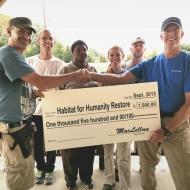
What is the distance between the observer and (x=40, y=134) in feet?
7.29

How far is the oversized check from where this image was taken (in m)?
1.57

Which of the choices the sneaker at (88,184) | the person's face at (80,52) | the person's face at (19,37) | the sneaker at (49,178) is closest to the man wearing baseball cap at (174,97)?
the person's face at (80,52)

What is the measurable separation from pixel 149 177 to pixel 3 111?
5.09 ft

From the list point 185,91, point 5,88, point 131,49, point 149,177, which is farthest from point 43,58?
point 149,177

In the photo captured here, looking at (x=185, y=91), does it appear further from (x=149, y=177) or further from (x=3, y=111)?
(x=3, y=111)

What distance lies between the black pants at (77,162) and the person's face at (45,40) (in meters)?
1.24

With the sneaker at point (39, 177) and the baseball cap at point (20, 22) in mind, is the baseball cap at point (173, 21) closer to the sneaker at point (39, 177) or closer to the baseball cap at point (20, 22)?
Result: the baseball cap at point (20, 22)

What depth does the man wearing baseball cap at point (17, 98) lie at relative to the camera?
4.42ft

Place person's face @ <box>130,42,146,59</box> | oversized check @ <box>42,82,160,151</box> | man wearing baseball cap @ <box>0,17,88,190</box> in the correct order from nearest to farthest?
man wearing baseball cap @ <box>0,17,88,190</box>
oversized check @ <box>42,82,160,151</box>
person's face @ <box>130,42,146,59</box>

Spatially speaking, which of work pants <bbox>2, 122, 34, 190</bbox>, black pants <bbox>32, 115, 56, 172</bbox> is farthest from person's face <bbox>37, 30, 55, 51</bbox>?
work pants <bbox>2, 122, 34, 190</bbox>

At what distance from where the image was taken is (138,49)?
2.34 meters

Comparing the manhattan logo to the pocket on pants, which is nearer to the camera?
the pocket on pants

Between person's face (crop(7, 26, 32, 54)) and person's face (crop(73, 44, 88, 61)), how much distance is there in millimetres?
551

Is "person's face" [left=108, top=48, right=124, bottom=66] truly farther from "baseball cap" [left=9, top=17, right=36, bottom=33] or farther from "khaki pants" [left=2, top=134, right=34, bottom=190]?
"khaki pants" [left=2, top=134, right=34, bottom=190]
